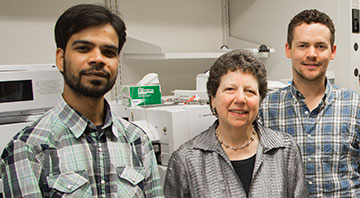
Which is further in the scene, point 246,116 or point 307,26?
point 307,26

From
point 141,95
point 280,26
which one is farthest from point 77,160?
point 280,26

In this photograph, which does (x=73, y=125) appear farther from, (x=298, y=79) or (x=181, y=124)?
(x=298, y=79)

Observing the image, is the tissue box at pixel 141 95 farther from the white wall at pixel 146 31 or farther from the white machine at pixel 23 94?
the white wall at pixel 146 31

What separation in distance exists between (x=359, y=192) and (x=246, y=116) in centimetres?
63

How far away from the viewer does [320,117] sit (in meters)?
1.60

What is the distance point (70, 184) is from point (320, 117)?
3.55 feet

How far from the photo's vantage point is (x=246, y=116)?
1.40 meters

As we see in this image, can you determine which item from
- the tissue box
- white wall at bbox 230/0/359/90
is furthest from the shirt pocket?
white wall at bbox 230/0/359/90

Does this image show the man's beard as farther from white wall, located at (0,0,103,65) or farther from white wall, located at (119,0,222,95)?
white wall, located at (119,0,222,95)

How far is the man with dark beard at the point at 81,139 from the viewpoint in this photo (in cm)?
104

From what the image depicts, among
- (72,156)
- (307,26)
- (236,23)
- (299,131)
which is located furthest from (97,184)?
(236,23)

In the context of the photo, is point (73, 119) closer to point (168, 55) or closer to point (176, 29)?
point (168, 55)

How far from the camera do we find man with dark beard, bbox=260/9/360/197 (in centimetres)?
155

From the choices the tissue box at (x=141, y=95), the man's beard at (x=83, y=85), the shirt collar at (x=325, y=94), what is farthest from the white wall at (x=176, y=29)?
the man's beard at (x=83, y=85)
